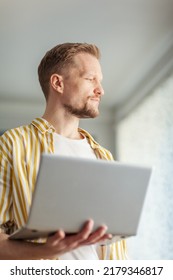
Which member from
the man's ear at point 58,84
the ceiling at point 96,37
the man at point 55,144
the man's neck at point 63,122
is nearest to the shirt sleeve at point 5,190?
the man at point 55,144

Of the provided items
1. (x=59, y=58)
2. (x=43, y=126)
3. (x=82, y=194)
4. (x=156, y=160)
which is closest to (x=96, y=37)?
(x=156, y=160)

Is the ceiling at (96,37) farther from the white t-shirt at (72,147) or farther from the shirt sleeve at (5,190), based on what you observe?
the shirt sleeve at (5,190)

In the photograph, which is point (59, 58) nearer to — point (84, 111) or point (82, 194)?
point (84, 111)

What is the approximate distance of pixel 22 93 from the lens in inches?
141

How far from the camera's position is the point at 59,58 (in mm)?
1654

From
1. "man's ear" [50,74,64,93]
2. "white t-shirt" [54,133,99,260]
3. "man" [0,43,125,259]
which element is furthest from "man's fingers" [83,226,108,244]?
"man's ear" [50,74,64,93]

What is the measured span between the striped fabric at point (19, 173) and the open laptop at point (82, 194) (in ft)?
0.80

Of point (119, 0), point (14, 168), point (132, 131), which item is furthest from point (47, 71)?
point (132, 131)

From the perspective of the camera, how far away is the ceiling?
2791mm

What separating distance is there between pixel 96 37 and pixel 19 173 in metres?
1.86

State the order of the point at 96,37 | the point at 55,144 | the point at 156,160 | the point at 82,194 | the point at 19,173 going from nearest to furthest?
the point at 82,194 < the point at 19,173 < the point at 55,144 < the point at 96,37 < the point at 156,160

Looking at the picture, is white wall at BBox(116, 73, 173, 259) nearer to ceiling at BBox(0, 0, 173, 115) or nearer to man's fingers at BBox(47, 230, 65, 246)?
ceiling at BBox(0, 0, 173, 115)

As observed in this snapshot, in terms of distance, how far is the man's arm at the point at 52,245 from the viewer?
3.56 feet

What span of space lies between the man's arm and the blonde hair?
2.09 feet
